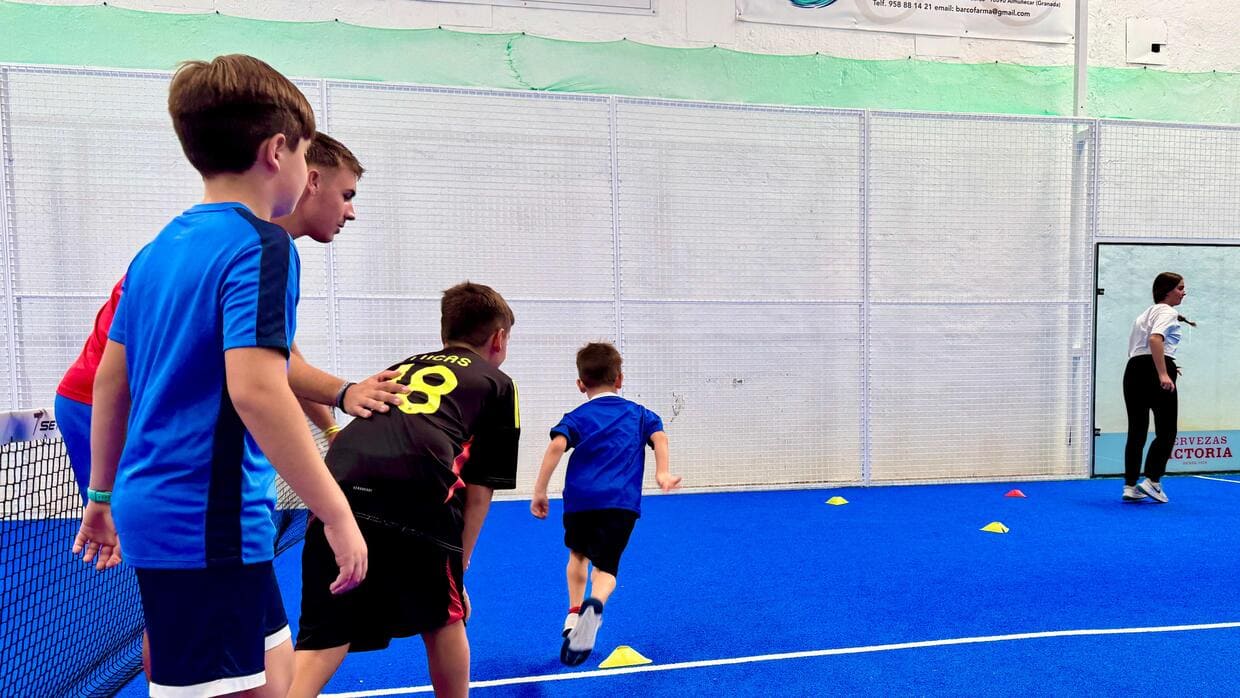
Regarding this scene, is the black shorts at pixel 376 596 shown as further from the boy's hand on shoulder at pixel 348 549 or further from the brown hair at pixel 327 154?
the brown hair at pixel 327 154

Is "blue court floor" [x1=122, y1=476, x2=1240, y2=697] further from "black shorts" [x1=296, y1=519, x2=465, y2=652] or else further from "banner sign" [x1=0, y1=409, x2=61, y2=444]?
"banner sign" [x1=0, y1=409, x2=61, y2=444]

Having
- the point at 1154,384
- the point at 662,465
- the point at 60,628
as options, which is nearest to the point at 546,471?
the point at 662,465

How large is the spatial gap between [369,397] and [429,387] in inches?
10.9

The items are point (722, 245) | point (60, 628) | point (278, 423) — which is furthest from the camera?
point (722, 245)

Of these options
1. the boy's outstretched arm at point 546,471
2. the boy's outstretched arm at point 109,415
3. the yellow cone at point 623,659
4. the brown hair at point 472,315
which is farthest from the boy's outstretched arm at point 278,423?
the yellow cone at point 623,659

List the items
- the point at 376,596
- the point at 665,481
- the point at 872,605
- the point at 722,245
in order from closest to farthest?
the point at 376,596 < the point at 665,481 < the point at 872,605 < the point at 722,245

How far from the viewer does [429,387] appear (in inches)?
92.2

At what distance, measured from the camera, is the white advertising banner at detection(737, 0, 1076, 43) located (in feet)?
25.7

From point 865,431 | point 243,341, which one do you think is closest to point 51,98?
point 243,341

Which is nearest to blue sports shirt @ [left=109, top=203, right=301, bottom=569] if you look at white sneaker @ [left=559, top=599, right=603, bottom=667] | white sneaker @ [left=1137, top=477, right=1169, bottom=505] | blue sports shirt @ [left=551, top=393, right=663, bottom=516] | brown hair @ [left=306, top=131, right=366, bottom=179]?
brown hair @ [left=306, top=131, right=366, bottom=179]

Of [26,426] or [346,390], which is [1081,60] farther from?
[26,426]

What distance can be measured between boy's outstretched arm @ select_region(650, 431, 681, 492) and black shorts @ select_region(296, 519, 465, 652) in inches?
49.5

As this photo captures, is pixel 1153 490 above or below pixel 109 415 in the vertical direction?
below

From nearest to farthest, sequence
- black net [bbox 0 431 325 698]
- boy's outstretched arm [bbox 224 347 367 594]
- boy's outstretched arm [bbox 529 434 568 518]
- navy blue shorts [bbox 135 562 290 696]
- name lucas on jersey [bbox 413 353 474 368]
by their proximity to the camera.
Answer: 1. boy's outstretched arm [bbox 224 347 367 594]
2. navy blue shorts [bbox 135 562 290 696]
3. name lucas on jersey [bbox 413 353 474 368]
4. black net [bbox 0 431 325 698]
5. boy's outstretched arm [bbox 529 434 568 518]
